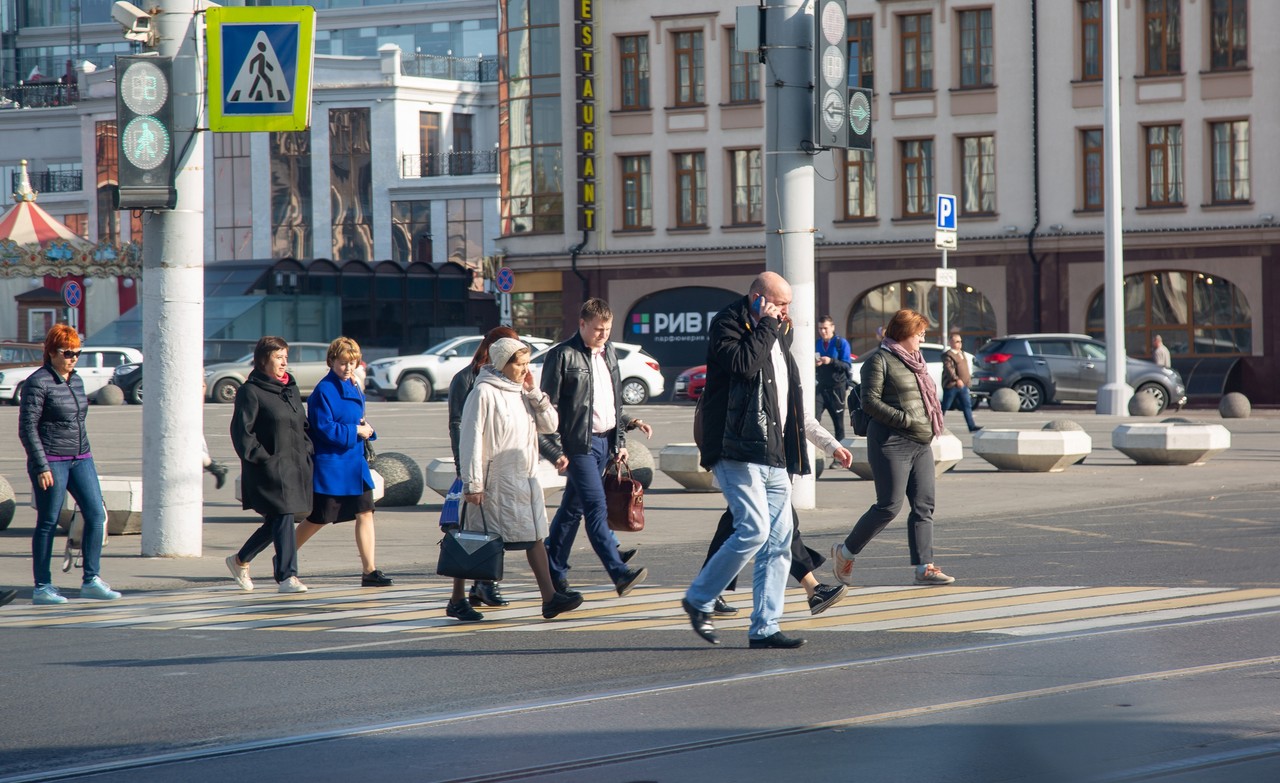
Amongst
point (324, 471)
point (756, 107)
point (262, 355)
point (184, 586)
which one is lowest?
point (184, 586)

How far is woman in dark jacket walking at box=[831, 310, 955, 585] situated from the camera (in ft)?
35.3

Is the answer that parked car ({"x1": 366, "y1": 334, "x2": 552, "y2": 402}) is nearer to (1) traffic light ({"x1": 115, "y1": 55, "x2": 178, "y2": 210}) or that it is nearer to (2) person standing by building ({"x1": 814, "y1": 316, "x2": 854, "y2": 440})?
(2) person standing by building ({"x1": 814, "y1": 316, "x2": 854, "y2": 440})

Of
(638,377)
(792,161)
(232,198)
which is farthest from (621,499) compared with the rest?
(232,198)

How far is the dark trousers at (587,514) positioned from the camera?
33.3 feet

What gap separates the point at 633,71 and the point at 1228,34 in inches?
597

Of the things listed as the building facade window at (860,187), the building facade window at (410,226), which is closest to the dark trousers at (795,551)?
the building facade window at (860,187)

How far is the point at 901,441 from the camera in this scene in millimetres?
10922

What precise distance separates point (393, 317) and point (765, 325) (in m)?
46.9

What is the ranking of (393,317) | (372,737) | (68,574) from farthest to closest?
(393,317)
(68,574)
(372,737)

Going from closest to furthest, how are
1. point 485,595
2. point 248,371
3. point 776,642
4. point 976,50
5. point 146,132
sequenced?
1. point 776,642
2. point 485,595
3. point 146,132
4. point 248,371
5. point 976,50

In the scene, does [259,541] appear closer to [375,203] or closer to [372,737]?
[372,737]

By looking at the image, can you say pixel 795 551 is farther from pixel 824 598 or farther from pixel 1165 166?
pixel 1165 166

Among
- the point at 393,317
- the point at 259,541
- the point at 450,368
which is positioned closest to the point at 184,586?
the point at 259,541

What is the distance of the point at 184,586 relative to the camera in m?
11.9
